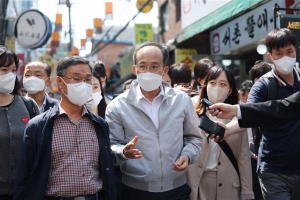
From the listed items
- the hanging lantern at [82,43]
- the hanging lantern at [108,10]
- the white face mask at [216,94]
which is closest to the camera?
the white face mask at [216,94]

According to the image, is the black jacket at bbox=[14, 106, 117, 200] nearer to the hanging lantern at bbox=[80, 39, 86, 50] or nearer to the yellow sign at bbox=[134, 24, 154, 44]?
the yellow sign at bbox=[134, 24, 154, 44]

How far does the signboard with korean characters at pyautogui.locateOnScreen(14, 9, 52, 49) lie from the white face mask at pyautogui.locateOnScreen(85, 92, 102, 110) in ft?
26.1

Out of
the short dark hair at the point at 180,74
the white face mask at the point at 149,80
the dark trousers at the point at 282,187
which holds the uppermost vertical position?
the short dark hair at the point at 180,74

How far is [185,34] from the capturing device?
1341 centimetres

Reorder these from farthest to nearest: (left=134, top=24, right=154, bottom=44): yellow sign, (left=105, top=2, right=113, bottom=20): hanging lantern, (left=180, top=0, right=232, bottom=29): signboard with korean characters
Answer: (left=134, top=24, right=154, bottom=44): yellow sign → (left=105, top=2, right=113, bottom=20): hanging lantern → (left=180, top=0, right=232, bottom=29): signboard with korean characters

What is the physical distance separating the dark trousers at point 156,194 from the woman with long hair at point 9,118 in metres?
0.95

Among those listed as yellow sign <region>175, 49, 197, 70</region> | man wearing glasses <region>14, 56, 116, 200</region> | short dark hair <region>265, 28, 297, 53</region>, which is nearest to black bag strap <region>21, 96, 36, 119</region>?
man wearing glasses <region>14, 56, 116, 200</region>

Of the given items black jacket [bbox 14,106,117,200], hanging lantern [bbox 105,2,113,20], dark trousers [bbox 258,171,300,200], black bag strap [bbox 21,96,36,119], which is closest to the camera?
black jacket [bbox 14,106,117,200]

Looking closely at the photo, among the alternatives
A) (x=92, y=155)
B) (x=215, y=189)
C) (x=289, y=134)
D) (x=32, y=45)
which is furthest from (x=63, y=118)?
(x=32, y=45)

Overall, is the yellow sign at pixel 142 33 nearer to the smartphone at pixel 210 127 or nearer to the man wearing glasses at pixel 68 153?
the man wearing glasses at pixel 68 153

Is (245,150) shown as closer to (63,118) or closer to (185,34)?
(63,118)

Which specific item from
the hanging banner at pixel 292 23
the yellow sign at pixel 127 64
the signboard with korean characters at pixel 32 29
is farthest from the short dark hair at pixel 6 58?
the yellow sign at pixel 127 64

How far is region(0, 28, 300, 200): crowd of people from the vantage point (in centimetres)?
339

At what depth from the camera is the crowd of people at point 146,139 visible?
3387mm
